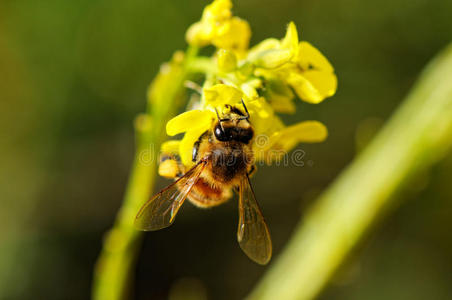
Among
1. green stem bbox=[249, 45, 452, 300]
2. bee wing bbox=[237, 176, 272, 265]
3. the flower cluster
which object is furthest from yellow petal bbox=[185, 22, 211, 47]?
green stem bbox=[249, 45, 452, 300]

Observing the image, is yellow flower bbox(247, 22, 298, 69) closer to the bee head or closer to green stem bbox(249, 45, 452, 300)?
the bee head

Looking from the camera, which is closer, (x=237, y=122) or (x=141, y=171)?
(x=237, y=122)

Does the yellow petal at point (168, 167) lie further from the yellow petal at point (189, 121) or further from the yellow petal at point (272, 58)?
the yellow petal at point (272, 58)

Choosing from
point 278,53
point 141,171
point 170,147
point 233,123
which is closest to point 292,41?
point 278,53

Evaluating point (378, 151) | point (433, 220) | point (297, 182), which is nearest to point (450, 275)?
point (433, 220)

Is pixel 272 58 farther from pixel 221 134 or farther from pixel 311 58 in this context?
pixel 221 134

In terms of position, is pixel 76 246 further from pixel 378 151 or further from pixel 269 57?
pixel 269 57
